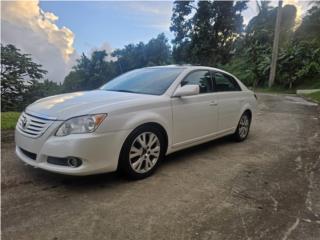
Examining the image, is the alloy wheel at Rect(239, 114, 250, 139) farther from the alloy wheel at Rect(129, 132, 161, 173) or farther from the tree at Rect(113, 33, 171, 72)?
the tree at Rect(113, 33, 171, 72)

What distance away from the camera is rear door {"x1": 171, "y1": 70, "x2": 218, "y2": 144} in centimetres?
434

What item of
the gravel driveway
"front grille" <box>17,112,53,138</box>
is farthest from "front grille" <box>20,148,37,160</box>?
the gravel driveway

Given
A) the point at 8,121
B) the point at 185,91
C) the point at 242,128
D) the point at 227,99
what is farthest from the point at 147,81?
the point at 8,121

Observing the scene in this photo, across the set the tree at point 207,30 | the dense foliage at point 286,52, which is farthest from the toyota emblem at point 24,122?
the tree at point 207,30

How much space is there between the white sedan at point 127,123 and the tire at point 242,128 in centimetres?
70

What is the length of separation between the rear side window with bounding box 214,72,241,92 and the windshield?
843mm

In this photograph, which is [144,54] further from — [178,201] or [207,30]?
[178,201]

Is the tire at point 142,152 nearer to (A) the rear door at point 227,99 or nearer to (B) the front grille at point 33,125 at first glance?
(B) the front grille at point 33,125

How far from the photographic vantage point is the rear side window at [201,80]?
15.3 ft

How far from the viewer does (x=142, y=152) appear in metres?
3.85

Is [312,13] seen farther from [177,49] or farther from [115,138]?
[115,138]

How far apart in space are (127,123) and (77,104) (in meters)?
0.65

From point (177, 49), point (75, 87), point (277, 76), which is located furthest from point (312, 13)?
point (75, 87)

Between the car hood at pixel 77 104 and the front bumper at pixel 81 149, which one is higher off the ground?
the car hood at pixel 77 104
